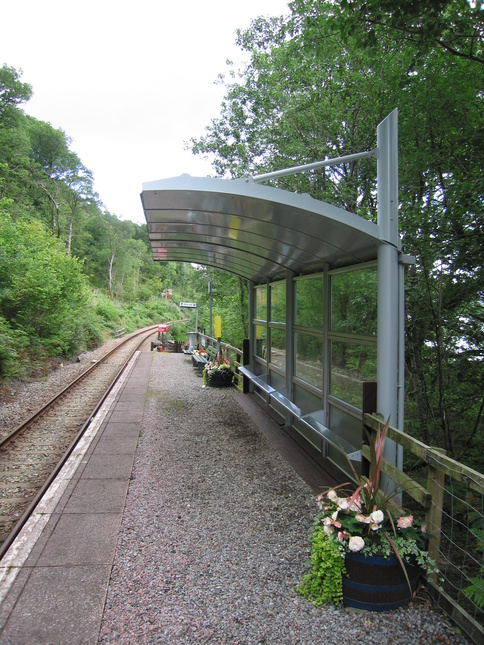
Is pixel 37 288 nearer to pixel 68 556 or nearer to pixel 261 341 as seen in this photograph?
pixel 261 341

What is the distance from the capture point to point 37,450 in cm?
573

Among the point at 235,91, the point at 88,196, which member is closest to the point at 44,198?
the point at 88,196

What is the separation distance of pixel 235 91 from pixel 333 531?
41.5 feet

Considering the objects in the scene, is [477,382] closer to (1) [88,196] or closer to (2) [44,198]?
(2) [44,198]

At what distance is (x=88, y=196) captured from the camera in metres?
37.8

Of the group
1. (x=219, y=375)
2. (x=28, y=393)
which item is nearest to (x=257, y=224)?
(x=219, y=375)

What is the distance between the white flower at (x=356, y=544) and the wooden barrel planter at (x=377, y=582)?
13 centimetres

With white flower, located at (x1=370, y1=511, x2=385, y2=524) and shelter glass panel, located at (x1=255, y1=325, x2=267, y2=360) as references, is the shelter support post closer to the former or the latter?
white flower, located at (x1=370, y1=511, x2=385, y2=524)

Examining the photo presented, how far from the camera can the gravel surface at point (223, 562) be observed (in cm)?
218

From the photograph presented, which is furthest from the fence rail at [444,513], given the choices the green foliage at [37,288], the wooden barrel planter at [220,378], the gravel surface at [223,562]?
the green foliage at [37,288]

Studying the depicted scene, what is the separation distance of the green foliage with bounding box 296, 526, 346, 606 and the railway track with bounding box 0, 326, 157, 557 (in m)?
2.27

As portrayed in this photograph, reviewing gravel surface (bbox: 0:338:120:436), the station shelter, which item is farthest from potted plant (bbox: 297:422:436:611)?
gravel surface (bbox: 0:338:120:436)

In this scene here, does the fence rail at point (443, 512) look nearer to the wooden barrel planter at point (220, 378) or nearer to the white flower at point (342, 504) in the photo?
the white flower at point (342, 504)

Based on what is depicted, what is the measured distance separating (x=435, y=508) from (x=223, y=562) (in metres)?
1.51
